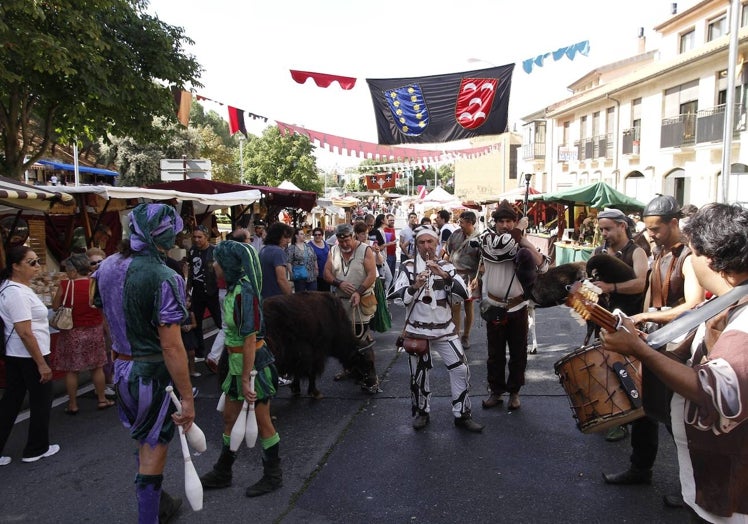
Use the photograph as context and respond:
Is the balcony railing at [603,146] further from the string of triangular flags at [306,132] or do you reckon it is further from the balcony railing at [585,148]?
the string of triangular flags at [306,132]

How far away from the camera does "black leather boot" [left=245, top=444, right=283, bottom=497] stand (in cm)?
369

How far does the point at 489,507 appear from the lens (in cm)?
347

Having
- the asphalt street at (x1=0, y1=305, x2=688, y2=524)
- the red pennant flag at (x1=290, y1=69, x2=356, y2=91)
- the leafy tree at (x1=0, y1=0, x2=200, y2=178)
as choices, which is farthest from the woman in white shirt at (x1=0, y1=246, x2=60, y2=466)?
the red pennant flag at (x1=290, y1=69, x2=356, y2=91)

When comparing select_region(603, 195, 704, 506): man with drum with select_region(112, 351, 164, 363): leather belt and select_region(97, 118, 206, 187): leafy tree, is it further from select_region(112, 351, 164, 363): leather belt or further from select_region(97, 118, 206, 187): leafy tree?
select_region(97, 118, 206, 187): leafy tree

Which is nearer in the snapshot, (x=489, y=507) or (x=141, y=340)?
(x=141, y=340)

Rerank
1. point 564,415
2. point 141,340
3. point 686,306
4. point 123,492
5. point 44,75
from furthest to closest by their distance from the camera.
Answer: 1. point 44,75
2. point 564,415
3. point 123,492
4. point 686,306
5. point 141,340

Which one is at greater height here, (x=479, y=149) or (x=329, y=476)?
(x=479, y=149)

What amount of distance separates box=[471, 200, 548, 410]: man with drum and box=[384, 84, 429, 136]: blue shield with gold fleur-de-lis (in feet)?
13.0

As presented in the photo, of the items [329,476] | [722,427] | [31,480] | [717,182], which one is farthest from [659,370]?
[717,182]

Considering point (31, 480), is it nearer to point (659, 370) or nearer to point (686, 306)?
point (659, 370)

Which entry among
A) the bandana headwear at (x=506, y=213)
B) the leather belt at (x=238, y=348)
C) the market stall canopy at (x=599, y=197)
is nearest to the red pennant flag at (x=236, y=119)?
the market stall canopy at (x=599, y=197)

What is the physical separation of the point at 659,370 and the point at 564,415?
3431 mm

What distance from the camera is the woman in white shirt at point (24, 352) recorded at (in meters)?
4.11

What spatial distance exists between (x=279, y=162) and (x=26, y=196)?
34.2m
